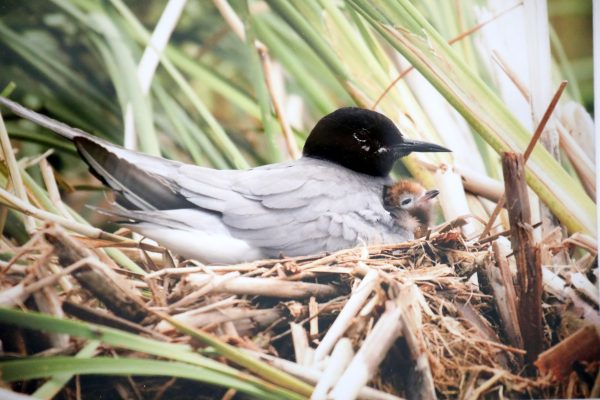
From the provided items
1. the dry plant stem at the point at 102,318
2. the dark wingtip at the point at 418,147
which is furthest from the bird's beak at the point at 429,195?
the dry plant stem at the point at 102,318

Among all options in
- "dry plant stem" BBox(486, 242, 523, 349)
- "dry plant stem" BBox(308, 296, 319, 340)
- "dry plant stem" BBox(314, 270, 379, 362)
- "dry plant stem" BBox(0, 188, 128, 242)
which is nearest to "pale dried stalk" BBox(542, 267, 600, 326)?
"dry plant stem" BBox(486, 242, 523, 349)

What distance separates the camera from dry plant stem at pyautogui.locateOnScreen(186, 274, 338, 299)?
61.0 inches

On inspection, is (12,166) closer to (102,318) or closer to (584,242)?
(102,318)

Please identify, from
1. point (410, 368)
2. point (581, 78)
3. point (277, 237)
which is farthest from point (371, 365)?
point (581, 78)

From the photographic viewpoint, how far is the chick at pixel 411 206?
68.4 inches

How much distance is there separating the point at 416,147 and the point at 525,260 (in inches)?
15.0

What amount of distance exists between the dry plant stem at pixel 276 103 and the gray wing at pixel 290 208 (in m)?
0.13

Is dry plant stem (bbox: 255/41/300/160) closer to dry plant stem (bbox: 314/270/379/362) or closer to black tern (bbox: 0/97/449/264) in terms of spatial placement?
black tern (bbox: 0/97/449/264)

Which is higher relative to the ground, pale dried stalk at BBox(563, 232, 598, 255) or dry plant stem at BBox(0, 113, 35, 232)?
dry plant stem at BBox(0, 113, 35, 232)

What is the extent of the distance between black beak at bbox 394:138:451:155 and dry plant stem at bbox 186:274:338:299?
1.45 ft

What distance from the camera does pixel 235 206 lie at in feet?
5.27

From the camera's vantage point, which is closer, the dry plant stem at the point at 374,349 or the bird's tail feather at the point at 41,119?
the dry plant stem at the point at 374,349

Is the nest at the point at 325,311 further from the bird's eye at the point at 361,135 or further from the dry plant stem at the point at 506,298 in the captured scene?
the bird's eye at the point at 361,135

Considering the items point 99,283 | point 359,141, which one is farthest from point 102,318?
point 359,141
